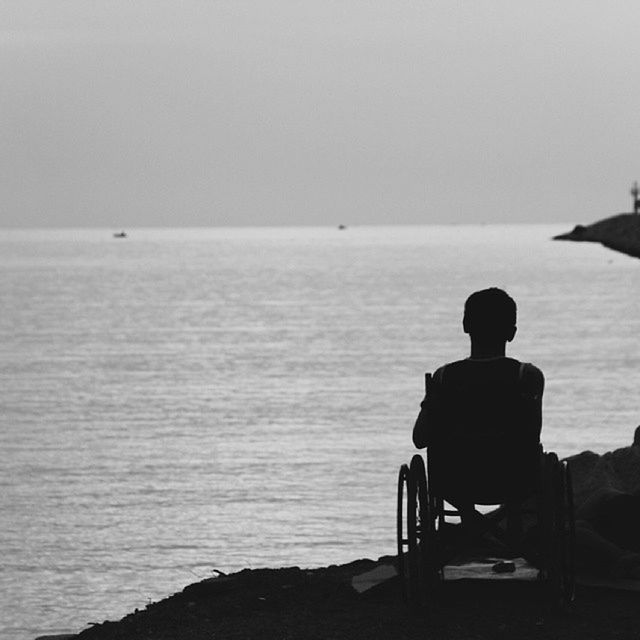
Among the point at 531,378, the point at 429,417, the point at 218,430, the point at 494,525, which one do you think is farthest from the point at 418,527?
the point at 218,430

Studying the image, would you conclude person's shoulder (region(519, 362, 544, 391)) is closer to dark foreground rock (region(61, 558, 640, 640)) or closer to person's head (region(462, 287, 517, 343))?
person's head (region(462, 287, 517, 343))

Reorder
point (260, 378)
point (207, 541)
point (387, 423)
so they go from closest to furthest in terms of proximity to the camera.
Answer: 1. point (207, 541)
2. point (387, 423)
3. point (260, 378)

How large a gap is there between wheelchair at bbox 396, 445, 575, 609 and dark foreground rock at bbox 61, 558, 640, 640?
20cm

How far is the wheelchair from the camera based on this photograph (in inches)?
313

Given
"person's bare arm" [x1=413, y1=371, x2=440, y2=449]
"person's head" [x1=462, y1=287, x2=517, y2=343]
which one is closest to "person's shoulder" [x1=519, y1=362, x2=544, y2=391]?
"person's head" [x1=462, y1=287, x2=517, y2=343]

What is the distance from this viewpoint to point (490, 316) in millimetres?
7992

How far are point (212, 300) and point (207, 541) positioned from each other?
270 feet

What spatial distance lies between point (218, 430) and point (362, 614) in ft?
69.4

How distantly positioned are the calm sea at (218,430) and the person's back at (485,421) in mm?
6456

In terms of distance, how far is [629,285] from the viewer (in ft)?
338

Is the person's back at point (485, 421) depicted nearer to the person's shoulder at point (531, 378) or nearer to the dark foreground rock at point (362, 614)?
the person's shoulder at point (531, 378)

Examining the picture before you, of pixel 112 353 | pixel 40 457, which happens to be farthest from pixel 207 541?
pixel 112 353

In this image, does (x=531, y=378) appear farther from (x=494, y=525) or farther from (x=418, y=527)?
(x=418, y=527)

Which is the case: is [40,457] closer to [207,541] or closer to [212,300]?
[207,541]
